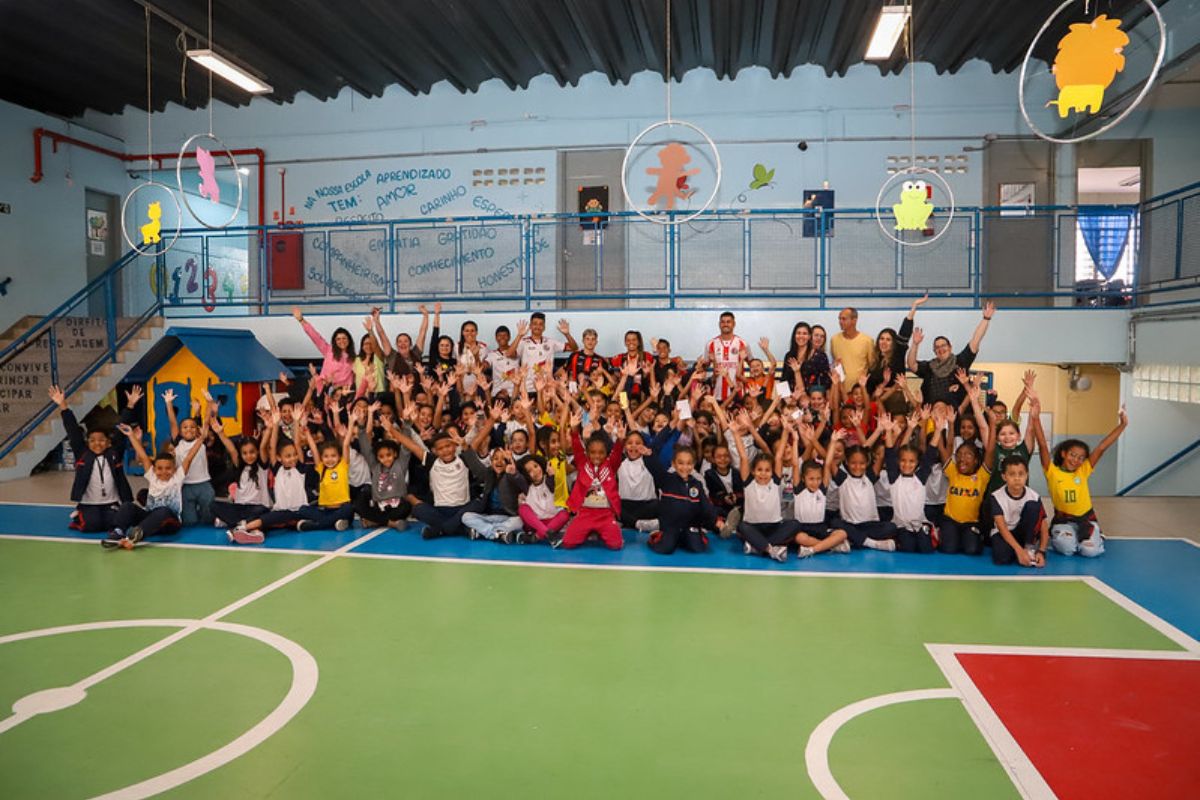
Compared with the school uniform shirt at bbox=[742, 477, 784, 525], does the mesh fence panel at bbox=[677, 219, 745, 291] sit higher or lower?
higher

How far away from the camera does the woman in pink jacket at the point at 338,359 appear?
30.2 ft

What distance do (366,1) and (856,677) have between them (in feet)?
31.1

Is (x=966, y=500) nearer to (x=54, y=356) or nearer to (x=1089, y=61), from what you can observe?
(x=1089, y=61)

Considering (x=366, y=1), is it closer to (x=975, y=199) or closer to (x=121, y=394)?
(x=121, y=394)

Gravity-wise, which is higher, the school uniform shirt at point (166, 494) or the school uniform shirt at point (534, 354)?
the school uniform shirt at point (534, 354)

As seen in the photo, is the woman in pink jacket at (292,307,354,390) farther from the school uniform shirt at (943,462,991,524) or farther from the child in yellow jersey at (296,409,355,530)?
the school uniform shirt at (943,462,991,524)

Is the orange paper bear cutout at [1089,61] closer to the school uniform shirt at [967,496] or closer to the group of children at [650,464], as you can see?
the group of children at [650,464]

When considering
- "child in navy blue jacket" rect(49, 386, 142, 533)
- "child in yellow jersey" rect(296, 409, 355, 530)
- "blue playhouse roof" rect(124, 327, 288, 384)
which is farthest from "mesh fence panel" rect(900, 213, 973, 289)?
"child in navy blue jacket" rect(49, 386, 142, 533)

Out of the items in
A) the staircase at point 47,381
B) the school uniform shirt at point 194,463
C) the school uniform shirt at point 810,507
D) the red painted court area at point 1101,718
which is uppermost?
the staircase at point 47,381

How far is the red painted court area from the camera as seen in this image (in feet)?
9.42

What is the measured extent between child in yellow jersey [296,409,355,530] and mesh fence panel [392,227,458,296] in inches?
146

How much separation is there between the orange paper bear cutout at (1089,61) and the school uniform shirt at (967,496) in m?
Result: 2.93

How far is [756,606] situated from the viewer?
4.93 meters

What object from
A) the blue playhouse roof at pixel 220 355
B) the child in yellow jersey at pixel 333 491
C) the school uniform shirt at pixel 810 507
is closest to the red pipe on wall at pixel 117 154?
the blue playhouse roof at pixel 220 355
